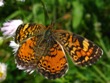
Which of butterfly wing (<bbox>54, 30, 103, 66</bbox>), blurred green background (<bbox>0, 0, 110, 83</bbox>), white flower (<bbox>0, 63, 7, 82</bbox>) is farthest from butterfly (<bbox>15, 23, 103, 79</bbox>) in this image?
blurred green background (<bbox>0, 0, 110, 83</bbox>)

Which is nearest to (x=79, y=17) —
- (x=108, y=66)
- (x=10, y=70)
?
(x=108, y=66)

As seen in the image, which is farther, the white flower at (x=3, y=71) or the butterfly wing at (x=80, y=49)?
the white flower at (x=3, y=71)

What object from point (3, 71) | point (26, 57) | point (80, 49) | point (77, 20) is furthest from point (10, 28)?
point (77, 20)

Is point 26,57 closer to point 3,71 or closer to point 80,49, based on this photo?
point 80,49

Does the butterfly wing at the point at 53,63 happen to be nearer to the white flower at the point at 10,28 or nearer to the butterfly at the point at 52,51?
the butterfly at the point at 52,51

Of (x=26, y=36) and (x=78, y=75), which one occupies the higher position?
(x=26, y=36)

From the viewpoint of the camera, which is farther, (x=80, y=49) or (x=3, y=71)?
(x=3, y=71)

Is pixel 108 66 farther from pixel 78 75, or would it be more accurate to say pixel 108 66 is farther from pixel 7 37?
pixel 7 37

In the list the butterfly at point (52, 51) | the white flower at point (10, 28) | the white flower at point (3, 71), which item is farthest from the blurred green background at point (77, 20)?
the butterfly at point (52, 51)
